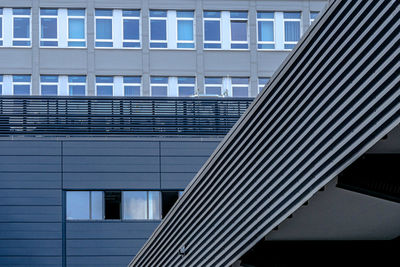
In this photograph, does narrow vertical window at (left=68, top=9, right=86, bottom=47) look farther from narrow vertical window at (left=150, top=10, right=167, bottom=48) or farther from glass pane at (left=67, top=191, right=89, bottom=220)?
glass pane at (left=67, top=191, right=89, bottom=220)

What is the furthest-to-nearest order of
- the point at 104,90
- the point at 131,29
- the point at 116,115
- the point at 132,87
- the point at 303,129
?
1. the point at 131,29
2. the point at 132,87
3. the point at 104,90
4. the point at 116,115
5. the point at 303,129

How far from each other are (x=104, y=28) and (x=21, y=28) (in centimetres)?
332

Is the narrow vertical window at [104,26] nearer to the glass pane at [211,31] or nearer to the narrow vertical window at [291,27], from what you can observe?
the glass pane at [211,31]

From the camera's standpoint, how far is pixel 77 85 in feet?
129

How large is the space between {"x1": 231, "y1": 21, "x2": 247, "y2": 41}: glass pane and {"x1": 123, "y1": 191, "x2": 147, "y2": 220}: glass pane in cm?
1066

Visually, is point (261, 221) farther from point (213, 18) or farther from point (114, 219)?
point (213, 18)

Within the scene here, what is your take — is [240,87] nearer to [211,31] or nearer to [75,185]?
[211,31]

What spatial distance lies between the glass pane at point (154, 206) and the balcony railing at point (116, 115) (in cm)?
270

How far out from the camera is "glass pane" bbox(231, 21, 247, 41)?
40.8 meters

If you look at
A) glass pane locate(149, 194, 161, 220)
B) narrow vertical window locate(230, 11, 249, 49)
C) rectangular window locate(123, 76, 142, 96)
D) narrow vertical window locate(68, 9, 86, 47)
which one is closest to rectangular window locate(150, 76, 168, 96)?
rectangular window locate(123, 76, 142, 96)

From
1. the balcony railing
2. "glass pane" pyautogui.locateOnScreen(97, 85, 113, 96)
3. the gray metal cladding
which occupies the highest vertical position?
"glass pane" pyautogui.locateOnScreen(97, 85, 113, 96)

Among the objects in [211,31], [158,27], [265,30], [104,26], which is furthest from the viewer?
[265,30]

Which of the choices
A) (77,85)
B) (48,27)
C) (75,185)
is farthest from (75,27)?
(75,185)

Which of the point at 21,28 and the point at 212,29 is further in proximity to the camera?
the point at 212,29
